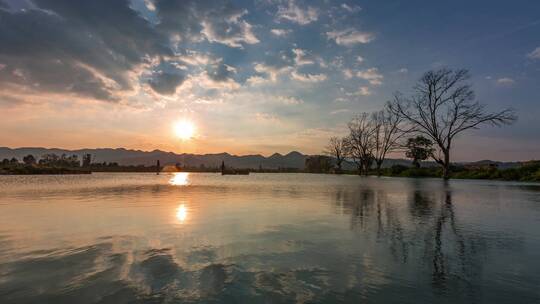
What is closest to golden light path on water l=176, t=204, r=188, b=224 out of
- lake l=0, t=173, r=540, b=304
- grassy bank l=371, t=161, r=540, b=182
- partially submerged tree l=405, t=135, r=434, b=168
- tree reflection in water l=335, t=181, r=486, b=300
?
lake l=0, t=173, r=540, b=304

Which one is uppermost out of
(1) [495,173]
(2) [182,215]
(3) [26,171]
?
(1) [495,173]

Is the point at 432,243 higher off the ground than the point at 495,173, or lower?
lower

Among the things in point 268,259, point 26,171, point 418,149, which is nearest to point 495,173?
point 418,149

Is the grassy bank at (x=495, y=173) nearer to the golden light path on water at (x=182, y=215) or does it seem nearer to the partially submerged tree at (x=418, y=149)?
the partially submerged tree at (x=418, y=149)

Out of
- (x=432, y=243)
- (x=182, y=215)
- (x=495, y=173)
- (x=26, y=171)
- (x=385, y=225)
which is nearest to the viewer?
(x=432, y=243)

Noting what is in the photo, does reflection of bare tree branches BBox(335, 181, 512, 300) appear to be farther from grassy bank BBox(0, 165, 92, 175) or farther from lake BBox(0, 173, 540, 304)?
grassy bank BBox(0, 165, 92, 175)

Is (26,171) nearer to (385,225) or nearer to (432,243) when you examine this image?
(385,225)

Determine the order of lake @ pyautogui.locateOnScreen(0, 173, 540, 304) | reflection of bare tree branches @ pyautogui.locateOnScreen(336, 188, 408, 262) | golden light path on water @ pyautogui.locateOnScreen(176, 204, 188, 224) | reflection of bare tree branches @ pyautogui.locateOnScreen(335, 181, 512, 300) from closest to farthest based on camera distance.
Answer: lake @ pyautogui.locateOnScreen(0, 173, 540, 304), reflection of bare tree branches @ pyautogui.locateOnScreen(335, 181, 512, 300), reflection of bare tree branches @ pyautogui.locateOnScreen(336, 188, 408, 262), golden light path on water @ pyautogui.locateOnScreen(176, 204, 188, 224)

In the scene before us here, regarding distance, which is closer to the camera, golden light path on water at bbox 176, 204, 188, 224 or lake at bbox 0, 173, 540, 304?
lake at bbox 0, 173, 540, 304

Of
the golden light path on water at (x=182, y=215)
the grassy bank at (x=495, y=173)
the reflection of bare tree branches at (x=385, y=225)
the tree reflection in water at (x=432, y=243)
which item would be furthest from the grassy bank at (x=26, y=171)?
the tree reflection in water at (x=432, y=243)

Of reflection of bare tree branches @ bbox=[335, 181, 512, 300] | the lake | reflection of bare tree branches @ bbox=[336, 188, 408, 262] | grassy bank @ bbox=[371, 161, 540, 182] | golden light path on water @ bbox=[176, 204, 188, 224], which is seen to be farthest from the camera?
grassy bank @ bbox=[371, 161, 540, 182]

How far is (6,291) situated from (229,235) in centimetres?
454

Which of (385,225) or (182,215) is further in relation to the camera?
(182,215)

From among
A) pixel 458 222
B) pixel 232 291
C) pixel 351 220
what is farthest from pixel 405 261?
pixel 458 222
